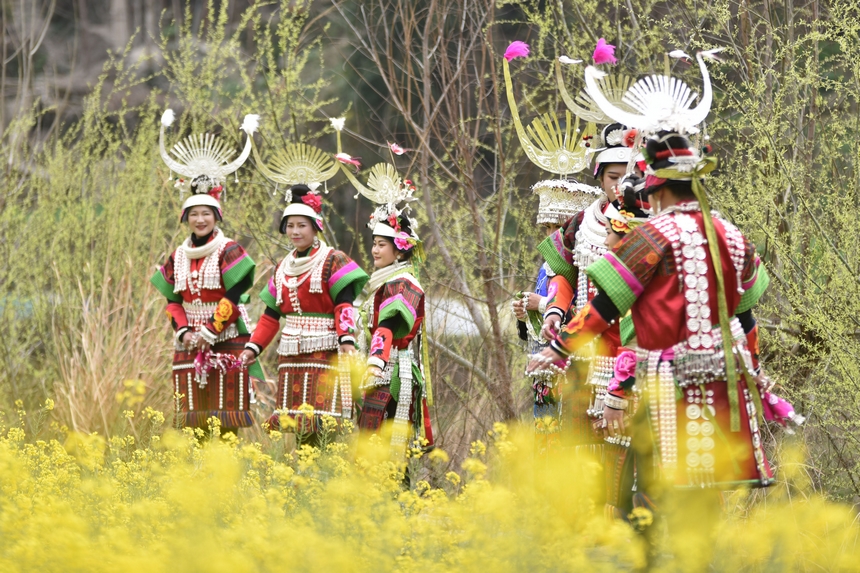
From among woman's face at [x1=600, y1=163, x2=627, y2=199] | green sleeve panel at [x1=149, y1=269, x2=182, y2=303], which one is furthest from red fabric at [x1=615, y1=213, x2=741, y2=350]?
green sleeve panel at [x1=149, y1=269, x2=182, y2=303]

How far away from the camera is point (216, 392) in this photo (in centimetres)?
705

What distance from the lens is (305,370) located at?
655 cm

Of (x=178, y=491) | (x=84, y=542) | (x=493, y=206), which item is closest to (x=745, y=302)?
(x=178, y=491)

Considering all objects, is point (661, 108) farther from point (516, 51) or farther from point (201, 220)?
point (201, 220)

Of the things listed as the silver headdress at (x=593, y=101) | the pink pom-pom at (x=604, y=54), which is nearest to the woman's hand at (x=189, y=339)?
the silver headdress at (x=593, y=101)

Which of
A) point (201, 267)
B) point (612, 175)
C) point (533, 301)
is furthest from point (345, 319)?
point (612, 175)

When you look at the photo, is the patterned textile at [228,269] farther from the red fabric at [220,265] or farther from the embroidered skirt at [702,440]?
the embroidered skirt at [702,440]

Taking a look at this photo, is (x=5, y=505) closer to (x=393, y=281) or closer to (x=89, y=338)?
(x=393, y=281)

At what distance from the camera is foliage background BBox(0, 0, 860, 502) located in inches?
222

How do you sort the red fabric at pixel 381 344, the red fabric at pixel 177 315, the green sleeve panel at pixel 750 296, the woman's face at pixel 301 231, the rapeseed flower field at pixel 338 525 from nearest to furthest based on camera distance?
the rapeseed flower field at pixel 338 525 → the green sleeve panel at pixel 750 296 → the red fabric at pixel 381 344 → the woman's face at pixel 301 231 → the red fabric at pixel 177 315

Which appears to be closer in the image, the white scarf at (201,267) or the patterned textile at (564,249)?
the patterned textile at (564,249)

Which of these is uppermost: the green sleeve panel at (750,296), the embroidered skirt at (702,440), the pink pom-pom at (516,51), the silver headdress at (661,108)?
the pink pom-pom at (516,51)

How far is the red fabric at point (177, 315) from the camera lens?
7.09 metres

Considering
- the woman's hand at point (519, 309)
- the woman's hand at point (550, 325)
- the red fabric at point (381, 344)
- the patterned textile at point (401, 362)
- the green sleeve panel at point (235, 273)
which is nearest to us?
the woman's hand at point (550, 325)
